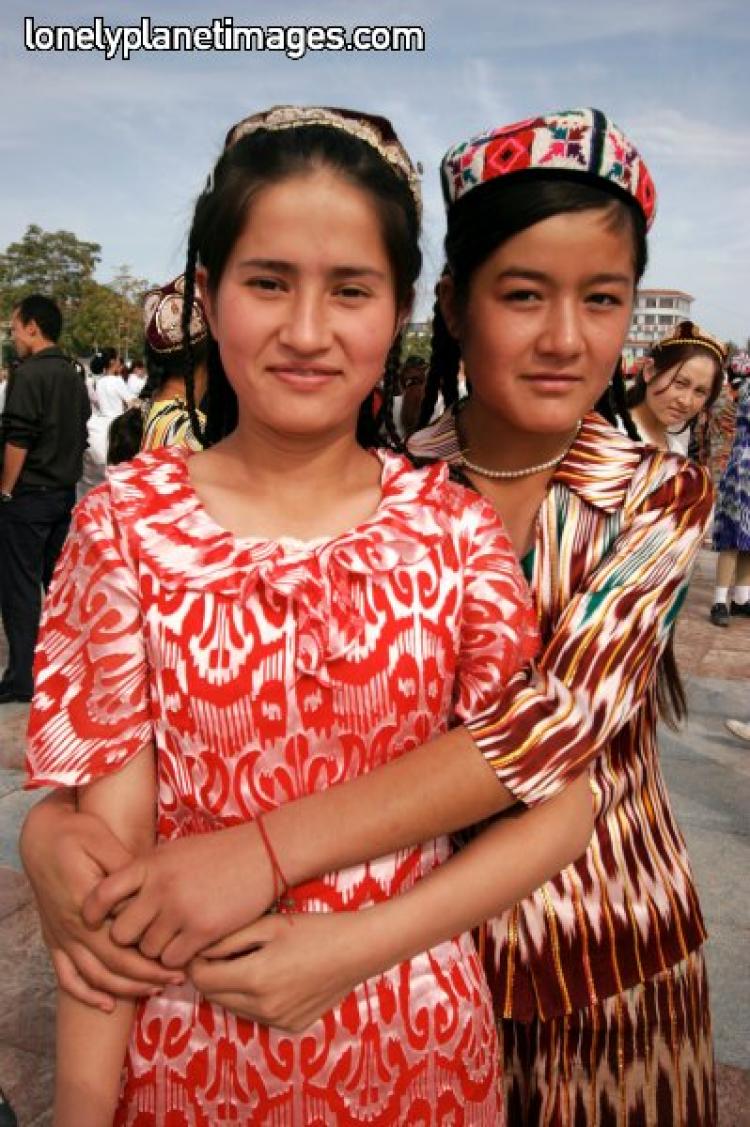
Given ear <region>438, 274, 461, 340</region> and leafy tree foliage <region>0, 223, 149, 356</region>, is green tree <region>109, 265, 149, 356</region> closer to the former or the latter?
leafy tree foliage <region>0, 223, 149, 356</region>

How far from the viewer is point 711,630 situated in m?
6.97

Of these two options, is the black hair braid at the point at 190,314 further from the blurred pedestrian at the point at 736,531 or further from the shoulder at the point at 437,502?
the blurred pedestrian at the point at 736,531

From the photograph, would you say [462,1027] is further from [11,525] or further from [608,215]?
[11,525]

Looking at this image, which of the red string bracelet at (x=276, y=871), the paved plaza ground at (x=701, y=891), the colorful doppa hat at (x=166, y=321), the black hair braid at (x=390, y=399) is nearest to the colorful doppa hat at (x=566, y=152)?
the black hair braid at (x=390, y=399)

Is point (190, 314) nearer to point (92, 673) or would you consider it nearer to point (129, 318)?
point (92, 673)

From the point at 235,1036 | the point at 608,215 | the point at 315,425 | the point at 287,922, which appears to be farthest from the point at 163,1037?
the point at 608,215

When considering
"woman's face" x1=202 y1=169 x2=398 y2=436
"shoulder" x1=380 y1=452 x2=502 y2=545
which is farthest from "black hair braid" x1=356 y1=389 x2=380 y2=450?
"woman's face" x1=202 y1=169 x2=398 y2=436

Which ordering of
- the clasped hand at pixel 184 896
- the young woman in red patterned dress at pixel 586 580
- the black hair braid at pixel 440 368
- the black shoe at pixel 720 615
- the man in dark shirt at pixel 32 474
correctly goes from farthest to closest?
the black shoe at pixel 720 615, the man in dark shirt at pixel 32 474, the black hair braid at pixel 440 368, the young woman in red patterned dress at pixel 586 580, the clasped hand at pixel 184 896

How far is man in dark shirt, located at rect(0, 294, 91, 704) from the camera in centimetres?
526

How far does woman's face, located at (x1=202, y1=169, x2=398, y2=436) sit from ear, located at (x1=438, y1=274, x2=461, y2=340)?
272 mm

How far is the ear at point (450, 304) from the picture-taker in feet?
4.45

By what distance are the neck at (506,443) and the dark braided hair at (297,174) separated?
256mm

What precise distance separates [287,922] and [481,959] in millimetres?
405

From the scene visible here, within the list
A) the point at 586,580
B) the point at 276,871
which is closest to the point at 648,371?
the point at 586,580
